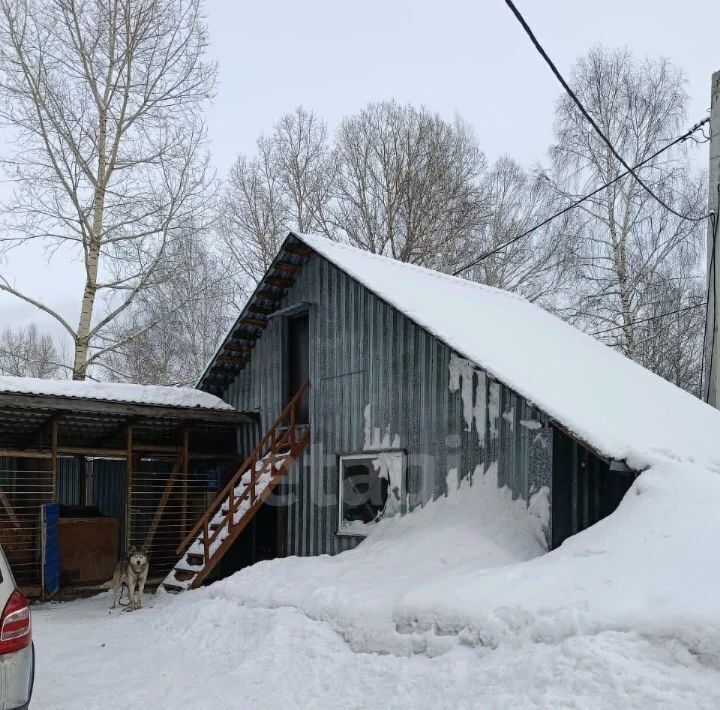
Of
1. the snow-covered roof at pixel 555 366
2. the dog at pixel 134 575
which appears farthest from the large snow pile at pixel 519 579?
the dog at pixel 134 575

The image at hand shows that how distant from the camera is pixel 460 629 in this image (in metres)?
7.43

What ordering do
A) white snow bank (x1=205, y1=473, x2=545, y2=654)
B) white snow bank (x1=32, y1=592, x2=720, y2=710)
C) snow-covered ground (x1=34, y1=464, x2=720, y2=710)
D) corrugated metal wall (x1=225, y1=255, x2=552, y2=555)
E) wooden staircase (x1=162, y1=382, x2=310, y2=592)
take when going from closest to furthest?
white snow bank (x1=32, y1=592, x2=720, y2=710), snow-covered ground (x1=34, y1=464, x2=720, y2=710), white snow bank (x1=205, y1=473, x2=545, y2=654), corrugated metal wall (x1=225, y1=255, x2=552, y2=555), wooden staircase (x1=162, y1=382, x2=310, y2=592)

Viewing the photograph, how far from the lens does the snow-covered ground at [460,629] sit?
6117 mm

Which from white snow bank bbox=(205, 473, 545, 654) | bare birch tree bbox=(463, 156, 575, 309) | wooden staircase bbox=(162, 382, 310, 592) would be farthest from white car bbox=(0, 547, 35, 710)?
bare birch tree bbox=(463, 156, 575, 309)

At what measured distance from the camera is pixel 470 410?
36.4 feet

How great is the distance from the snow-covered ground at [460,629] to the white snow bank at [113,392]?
4.24 m

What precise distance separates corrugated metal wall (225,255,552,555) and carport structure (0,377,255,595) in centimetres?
174

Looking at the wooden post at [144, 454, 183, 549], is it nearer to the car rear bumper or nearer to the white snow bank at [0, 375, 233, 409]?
the white snow bank at [0, 375, 233, 409]

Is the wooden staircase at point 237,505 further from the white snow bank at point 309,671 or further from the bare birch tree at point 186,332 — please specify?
the bare birch tree at point 186,332

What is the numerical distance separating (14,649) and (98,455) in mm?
10971

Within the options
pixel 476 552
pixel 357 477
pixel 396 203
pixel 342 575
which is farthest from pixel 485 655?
pixel 396 203

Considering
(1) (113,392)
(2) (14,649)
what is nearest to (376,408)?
(1) (113,392)

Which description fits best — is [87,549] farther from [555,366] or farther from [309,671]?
[555,366]

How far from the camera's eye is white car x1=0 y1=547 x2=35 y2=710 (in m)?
5.44
